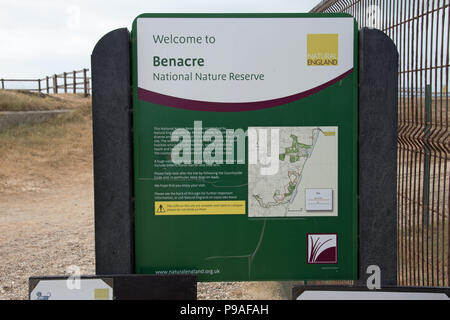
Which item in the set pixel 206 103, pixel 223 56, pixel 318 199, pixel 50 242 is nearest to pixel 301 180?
pixel 318 199

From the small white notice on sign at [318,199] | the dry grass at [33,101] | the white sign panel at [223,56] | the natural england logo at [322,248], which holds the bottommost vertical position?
the natural england logo at [322,248]

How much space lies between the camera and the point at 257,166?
9.34 ft

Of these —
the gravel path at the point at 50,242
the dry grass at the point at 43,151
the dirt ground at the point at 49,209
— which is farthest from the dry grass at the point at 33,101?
the gravel path at the point at 50,242

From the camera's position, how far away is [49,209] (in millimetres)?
11102

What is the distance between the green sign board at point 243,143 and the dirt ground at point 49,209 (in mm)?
2832

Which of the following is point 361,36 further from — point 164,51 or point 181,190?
point 181,190

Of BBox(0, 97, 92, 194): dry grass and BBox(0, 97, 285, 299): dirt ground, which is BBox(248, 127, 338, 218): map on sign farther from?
BBox(0, 97, 92, 194): dry grass

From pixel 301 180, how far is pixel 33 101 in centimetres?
2479

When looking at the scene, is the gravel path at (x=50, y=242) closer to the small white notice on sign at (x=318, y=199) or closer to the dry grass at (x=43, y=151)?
the dry grass at (x=43, y=151)

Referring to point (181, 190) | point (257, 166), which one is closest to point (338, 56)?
point (257, 166)

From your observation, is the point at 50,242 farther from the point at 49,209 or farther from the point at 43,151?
the point at 43,151

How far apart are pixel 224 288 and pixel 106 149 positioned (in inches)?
137

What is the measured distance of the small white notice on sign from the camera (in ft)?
9.41

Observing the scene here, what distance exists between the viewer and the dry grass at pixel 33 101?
23.5 m
